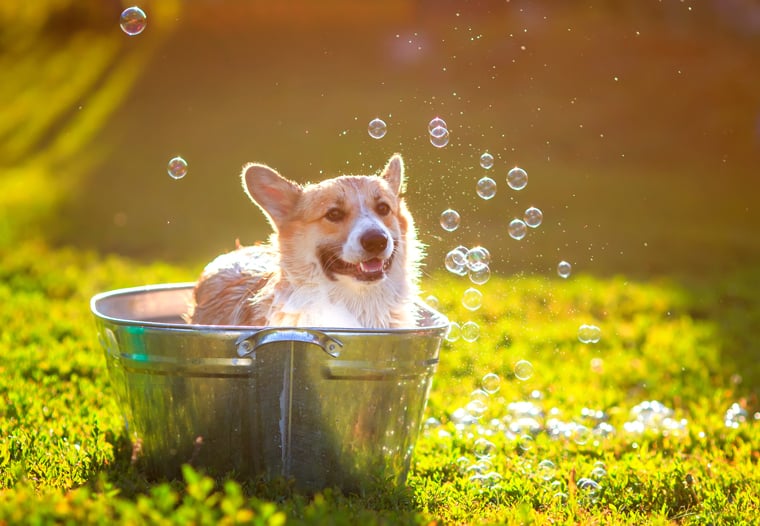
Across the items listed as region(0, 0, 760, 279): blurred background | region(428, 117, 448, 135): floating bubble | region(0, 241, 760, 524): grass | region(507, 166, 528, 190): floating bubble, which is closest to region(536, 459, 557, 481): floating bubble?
region(0, 241, 760, 524): grass

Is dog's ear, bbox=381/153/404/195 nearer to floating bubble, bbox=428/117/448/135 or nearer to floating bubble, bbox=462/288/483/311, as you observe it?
floating bubble, bbox=428/117/448/135

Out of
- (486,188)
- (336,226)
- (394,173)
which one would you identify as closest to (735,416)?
(486,188)

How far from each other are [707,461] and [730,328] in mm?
3469

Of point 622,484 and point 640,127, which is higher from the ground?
point 640,127

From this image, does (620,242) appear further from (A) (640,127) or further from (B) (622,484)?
(B) (622,484)

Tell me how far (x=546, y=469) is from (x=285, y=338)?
1.53 metres

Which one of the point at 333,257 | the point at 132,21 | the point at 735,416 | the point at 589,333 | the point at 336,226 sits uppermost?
the point at 132,21

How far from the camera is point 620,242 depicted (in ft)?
39.2

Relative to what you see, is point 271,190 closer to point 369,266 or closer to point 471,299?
point 369,266

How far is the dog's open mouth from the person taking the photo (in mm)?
4051

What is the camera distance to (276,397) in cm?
355

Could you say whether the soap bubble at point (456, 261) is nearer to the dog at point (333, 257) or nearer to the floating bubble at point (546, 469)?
the dog at point (333, 257)

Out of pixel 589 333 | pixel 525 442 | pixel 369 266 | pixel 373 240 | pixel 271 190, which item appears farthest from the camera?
pixel 589 333

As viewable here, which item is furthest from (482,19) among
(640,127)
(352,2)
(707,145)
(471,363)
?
(471,363)
